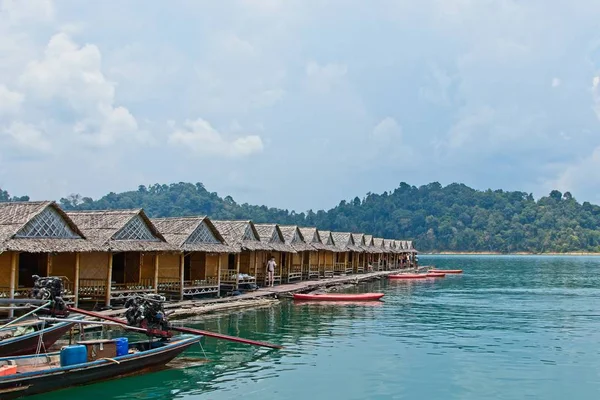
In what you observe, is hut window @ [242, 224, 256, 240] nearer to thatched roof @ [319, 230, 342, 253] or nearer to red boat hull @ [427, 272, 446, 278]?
thatched roof @ [319, 230, 342, 253]

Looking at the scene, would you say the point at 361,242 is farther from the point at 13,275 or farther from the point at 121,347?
the point at 121,347

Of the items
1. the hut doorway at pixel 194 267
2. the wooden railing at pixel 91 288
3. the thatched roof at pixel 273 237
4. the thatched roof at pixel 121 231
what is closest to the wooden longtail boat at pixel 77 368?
the wooden railing at pixel 91 288

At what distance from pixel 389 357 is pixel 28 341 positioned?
10166 millimetres

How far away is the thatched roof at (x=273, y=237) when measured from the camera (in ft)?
123

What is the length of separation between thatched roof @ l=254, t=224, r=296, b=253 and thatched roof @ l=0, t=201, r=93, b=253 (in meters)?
15.7

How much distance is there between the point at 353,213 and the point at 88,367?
7238 inches

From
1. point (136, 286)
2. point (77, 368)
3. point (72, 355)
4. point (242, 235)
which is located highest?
point (242, 235)

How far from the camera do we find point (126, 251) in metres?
24.1

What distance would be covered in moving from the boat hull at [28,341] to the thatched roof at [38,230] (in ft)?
16.5

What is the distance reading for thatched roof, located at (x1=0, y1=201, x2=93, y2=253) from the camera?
20.4m

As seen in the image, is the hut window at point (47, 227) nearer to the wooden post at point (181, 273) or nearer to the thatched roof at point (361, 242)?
the wooden post at point (181, 273)

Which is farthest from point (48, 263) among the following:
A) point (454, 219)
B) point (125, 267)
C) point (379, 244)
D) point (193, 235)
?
point (454, 219)

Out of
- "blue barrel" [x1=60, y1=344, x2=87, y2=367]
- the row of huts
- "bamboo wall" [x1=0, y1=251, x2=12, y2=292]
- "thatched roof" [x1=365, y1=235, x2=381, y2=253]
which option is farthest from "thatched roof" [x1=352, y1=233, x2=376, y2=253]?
"blue barrel" [x1=60, y1=344, x2=87, y2=367]

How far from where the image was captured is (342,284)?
151 feet
